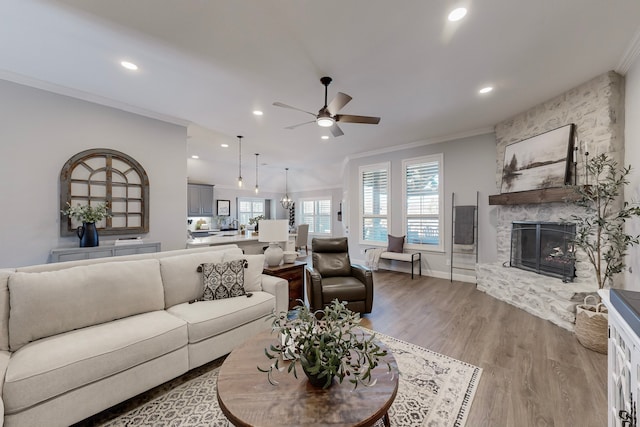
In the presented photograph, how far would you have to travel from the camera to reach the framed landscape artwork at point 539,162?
10.8ft

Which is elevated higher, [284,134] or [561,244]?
[284,134]

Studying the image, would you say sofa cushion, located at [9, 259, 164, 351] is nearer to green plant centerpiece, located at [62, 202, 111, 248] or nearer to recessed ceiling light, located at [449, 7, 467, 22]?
green plant centerpiece, located at [62, 202, 111, 248]

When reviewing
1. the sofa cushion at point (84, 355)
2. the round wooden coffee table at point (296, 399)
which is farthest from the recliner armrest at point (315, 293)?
the round wooden coffee table at point (296, 399)

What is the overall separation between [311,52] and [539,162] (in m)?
3.60

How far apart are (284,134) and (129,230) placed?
3.12 meters

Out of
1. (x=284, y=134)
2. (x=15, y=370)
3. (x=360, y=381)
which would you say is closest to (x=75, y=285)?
(x=15, y=370)

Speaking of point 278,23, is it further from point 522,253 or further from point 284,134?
point 522,253

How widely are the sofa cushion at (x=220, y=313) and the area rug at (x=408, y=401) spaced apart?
0.38m

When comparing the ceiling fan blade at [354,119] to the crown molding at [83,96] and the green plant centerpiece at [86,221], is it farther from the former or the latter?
the green plant centerpiece at [86,221]

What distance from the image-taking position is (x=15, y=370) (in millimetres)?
1364

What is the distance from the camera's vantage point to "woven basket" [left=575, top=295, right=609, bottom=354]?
2412 millimetres

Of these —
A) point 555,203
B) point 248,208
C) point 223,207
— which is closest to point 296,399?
point 555,203

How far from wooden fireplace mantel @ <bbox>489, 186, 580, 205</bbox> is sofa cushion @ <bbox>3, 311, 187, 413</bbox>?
14.5 feet

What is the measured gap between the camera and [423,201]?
5520mm
